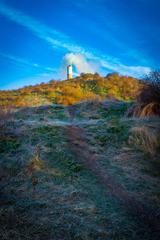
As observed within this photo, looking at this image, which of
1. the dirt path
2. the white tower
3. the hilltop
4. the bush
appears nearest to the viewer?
the dirt path

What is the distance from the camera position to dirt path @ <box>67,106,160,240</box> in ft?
15.7

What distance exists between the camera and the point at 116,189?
19.9 ft

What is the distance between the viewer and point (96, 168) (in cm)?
713

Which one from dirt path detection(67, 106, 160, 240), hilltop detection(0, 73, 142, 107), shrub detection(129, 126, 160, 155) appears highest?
hilltop detection(0, 73, 142, 107)

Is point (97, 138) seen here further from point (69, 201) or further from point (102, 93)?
point (102, 93)

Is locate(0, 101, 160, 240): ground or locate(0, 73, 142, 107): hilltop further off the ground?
locate(0, 73, 142, 107): hilltop

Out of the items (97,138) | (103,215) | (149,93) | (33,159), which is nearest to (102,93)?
(149,93)

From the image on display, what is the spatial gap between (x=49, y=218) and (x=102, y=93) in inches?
1150

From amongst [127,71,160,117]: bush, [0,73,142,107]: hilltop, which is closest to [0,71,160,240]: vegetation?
[127,71,160,117]: bush

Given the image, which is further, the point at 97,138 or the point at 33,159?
the point at 97,138

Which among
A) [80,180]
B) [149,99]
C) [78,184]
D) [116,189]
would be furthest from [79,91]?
[116,189]

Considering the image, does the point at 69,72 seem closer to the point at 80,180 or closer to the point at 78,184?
the point at 80,180

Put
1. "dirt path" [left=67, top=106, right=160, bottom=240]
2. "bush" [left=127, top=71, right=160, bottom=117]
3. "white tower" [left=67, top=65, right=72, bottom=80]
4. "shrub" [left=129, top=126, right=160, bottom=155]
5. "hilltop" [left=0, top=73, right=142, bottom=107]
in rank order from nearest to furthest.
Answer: "dirt path" [left=67, top=106, right=160, bottom=240] < "shrub" [left=129, top=126, right=160, bottom=155] < "bush" [left=127, top=71, right=160, bottom=117] < "hilltop" [left=0, top=73, right=142, bottom=107] < "white tower" [left=67, top=65, right=72, bottom=80]

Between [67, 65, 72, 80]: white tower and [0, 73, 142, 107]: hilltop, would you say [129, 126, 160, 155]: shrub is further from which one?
[67, 65, 72, 80]: white tower
